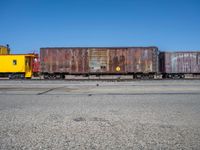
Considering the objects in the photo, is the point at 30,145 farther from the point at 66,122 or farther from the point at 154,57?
the point at 154,57

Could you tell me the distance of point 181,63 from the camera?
2611cm

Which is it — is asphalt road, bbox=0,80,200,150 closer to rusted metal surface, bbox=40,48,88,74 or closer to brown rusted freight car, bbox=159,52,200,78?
rusted metal surface, bbox=40,48,88,74

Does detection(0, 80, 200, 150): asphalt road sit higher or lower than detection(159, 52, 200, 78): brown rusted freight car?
lower

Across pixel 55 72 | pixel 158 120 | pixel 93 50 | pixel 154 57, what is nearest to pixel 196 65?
pixel 154 57

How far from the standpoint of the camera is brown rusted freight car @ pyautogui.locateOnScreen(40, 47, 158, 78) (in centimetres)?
2483

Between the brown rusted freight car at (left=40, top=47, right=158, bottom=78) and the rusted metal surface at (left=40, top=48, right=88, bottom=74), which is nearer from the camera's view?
the brown rusted freight car at (left=40, top=47, right=158, bottom=78)

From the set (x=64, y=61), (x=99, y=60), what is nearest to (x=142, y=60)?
(x=99, y=60)

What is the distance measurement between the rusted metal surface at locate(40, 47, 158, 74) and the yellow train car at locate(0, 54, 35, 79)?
1991 millimetres

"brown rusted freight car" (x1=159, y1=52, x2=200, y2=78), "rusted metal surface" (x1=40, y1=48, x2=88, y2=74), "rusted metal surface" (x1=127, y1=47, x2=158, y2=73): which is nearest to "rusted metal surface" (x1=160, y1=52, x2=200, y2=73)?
"brown rusted freight car" (x1=159, y1=52, x2=200, y2=78)

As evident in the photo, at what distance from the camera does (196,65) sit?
85.9 ft

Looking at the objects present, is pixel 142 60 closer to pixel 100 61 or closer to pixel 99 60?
pixel 100 61

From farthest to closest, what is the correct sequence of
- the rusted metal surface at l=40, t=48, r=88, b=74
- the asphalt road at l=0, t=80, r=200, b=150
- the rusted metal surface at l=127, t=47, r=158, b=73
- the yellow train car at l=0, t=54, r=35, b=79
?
the yellow train car at l=0, t=54, r=35, b=79 → the rusted metal surface at l=40, t=48, r=88, b=74 → the rusted metal surface at l=127, t=47, r=158, b=73 → the asphalt road at l=0, t=80, r=200, b=150

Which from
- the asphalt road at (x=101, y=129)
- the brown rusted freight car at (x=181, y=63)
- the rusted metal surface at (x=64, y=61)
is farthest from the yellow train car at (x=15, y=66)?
the asphalt road at (x=101, y=129)

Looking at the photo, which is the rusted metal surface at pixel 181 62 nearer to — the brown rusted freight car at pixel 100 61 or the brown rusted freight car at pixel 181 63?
the brown rusted freight car at pixel 181 63
